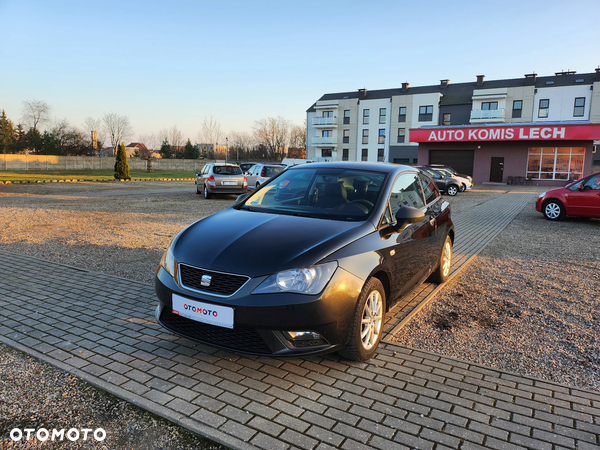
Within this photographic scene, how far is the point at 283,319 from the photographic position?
302cm

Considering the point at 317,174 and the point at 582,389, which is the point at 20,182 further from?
the point at 582,389

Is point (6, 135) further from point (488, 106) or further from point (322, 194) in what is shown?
point (322, 194)

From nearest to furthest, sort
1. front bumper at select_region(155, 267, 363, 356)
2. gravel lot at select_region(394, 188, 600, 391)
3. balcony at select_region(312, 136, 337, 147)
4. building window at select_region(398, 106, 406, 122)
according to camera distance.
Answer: front bumper at select_region(155, 267, 363, 356)
gravel lot at select_region(394, 188, 600, 391)
building window at select_region(398, 106, 406, 122)
balcony at select_region(312, 136, 337, 147)

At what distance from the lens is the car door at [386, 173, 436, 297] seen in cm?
402

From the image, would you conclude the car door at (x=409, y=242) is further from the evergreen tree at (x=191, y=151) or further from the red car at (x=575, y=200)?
the evergreen tree at (x=191, y=151)

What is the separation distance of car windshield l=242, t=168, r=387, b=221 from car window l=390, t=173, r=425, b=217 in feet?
0.62

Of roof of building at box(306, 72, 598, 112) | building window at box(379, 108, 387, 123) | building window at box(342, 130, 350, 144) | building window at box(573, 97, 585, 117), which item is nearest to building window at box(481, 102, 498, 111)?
roof of building at box(306, 72, 598, 112)

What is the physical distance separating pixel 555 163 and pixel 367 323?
3657cm

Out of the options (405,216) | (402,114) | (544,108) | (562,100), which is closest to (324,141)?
(402,114)

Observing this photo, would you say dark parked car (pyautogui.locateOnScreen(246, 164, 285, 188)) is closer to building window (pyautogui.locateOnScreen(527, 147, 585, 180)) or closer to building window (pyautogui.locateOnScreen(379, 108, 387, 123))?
building window (pyautogui.locateOnScreen(527, 147, 585, 180))

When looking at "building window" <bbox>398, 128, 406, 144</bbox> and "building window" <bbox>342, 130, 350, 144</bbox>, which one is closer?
"building window" <bbox>398, 128, 406, 144</bbox>

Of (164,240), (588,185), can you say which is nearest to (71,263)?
(164,240)

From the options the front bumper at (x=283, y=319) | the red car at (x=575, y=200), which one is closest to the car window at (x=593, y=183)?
the red car at (x=575, y=200)

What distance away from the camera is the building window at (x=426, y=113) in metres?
56.0
